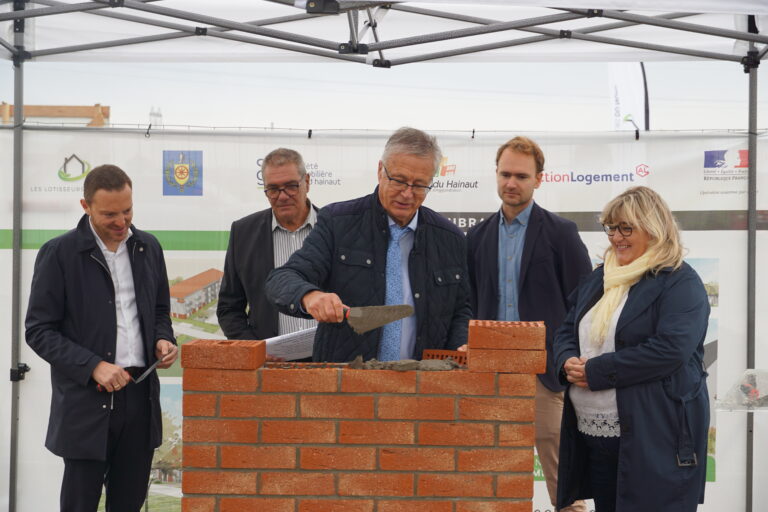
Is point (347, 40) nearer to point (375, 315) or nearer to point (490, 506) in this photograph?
point (375, 315)

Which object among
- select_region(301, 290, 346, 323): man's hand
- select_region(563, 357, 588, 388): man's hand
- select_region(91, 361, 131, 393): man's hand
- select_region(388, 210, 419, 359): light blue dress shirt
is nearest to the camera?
select_region(301, 290, 346, 323): man's hand

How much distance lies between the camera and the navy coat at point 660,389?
307 centimetres

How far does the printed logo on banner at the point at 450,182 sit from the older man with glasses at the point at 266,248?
132 cm

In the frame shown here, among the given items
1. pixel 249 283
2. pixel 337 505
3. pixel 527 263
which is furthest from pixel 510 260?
pixel 337 505

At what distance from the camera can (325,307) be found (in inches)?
98.5

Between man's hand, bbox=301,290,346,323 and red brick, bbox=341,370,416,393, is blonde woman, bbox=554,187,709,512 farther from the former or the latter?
man's hand, bbox=301,290,346,323

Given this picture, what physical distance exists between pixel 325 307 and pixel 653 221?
1.46 m

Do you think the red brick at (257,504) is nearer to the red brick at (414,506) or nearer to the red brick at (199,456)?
the red brick at (199,456)

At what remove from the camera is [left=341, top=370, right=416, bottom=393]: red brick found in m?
2.51

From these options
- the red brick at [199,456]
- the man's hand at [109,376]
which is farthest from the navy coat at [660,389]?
the man's hand at [109,376]

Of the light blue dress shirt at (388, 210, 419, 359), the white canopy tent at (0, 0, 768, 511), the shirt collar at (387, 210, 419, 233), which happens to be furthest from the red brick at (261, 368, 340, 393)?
the white canopy tent at (0, 0, 768, 511)

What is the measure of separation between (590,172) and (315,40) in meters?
1.92

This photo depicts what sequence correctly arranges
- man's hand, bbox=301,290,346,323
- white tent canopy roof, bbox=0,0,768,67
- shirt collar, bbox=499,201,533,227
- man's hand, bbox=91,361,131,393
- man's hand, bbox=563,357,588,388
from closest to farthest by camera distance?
man's hand, bbox=301,290,346,323 → man's hand, bbox=563,357,588,388 → man's hand, bbox=91,361,131,393 → shirt collar, bbox=499,201,533,227 → white tent canopy roof, bbox=0,0,768,67

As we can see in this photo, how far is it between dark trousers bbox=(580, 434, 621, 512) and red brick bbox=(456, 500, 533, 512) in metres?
0.80
